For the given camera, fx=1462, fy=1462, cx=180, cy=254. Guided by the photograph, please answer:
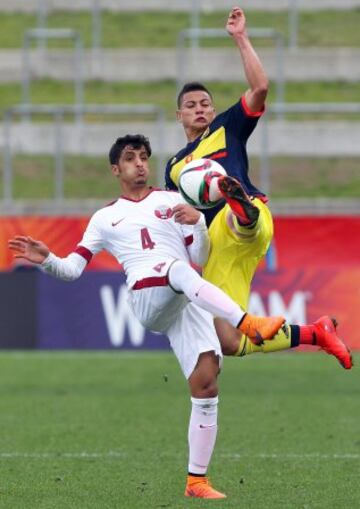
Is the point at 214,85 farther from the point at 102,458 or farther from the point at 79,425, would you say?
the point at 102,458

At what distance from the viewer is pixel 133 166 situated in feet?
31.3

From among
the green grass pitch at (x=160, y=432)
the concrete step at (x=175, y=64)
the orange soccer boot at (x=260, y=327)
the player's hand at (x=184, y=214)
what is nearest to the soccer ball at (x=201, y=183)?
the player's hand at (x=184, y=214)

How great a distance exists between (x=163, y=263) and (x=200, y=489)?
145cm

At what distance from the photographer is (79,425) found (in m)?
13.2

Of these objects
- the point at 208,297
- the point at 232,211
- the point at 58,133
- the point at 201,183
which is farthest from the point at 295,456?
the point at 58,133

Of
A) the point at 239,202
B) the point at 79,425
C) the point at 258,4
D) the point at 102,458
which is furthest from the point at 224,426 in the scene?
the point at 258,4

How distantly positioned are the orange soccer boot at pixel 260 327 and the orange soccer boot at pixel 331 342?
53cm

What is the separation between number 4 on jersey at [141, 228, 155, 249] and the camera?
941 cm

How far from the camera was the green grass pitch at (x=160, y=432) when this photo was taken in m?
9.47

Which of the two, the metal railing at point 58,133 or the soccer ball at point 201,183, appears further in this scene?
the metal railing at point 58,133

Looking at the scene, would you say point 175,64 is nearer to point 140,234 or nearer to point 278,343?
point 140,234

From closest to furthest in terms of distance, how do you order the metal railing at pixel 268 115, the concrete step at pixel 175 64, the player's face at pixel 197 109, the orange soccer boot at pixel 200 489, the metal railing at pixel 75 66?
1. the orange soccer boot at pixel 200 489
2. the player's face at pixel 197 109
3. the metal railing at pixel 268 115
4. the metal railing at pixel 75 66
5. the concrete step at pixel 175 64

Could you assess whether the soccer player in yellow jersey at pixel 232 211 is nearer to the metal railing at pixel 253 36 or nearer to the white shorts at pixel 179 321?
the white shorts at pixel 179 321

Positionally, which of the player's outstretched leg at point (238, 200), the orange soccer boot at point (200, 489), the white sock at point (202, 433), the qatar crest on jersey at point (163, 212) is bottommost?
the orange soccer boot at point (200, 489)
